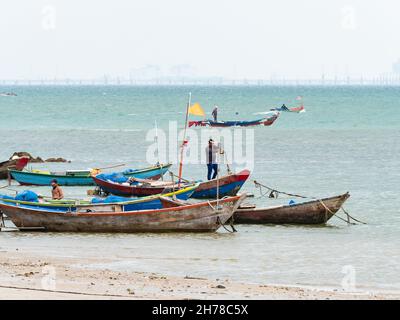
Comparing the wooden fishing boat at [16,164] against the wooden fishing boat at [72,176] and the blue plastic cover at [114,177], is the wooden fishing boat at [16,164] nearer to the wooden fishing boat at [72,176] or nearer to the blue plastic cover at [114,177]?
the wooden fishing boat at [72,176]

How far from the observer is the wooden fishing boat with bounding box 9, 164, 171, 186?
35.0 metres

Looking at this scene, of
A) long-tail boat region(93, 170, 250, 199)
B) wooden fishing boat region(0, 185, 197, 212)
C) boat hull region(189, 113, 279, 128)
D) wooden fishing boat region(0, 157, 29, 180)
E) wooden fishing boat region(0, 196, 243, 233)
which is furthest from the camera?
boat hull region(189, 113, 279, 128)

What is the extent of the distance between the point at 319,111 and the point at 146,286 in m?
89.3

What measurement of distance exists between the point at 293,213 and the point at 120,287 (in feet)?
32.9

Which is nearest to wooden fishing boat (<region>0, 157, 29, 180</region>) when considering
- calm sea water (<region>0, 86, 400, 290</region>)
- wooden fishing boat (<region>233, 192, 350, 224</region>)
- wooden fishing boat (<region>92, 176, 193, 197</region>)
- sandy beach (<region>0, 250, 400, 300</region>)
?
calm sea water (<region>0, 86, 400, 290</region>)

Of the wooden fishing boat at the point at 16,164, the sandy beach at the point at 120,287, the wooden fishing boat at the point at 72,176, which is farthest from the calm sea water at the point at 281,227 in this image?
the wooden fishing boat at the point at 16,164

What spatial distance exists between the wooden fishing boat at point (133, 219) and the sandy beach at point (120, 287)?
494cm

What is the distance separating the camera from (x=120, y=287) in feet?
53.6

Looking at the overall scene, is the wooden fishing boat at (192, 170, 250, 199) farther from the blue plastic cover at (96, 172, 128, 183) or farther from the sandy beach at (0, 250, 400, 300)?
the sandy beach at (0, 250, 400, 300)

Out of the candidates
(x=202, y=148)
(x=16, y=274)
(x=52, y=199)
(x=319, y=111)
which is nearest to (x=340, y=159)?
(x=202, y=148)

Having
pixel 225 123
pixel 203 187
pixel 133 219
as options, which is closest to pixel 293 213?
pixel 133 219

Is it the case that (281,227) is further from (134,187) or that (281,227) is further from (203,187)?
(134,187)

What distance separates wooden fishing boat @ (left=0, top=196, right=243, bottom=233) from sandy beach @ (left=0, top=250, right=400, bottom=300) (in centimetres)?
494

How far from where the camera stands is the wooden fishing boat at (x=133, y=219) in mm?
24047
